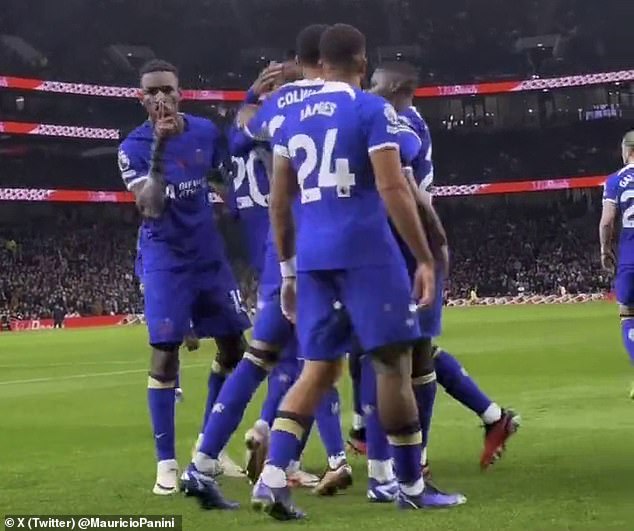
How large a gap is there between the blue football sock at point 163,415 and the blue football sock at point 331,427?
30.2 inches

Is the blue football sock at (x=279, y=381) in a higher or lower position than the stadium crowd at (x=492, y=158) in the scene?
lower

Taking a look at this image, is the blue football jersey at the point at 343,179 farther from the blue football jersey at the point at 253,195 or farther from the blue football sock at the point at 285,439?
the blue football jersey at the point at 253,195

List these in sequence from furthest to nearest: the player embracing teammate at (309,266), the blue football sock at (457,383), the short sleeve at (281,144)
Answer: the blue football sock at (457,383)
the short sleeve at (281,144)
the player embracing teammate at (309,266)

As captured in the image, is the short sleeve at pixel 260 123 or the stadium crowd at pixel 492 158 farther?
the stadium crowd at pixel 492 158

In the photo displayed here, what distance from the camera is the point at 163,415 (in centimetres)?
610

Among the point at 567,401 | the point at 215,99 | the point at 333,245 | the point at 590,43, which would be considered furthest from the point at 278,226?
the point at 590,43

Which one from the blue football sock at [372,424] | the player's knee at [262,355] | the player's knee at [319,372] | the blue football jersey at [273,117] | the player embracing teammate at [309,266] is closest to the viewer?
the player embracing teammate at [309,266]

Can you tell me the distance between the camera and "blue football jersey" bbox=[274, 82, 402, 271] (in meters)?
4.96

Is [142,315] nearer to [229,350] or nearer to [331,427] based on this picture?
[229,350]

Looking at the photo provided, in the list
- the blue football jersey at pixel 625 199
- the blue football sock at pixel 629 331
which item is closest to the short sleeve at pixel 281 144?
the blue football jersey at pixel 625 199

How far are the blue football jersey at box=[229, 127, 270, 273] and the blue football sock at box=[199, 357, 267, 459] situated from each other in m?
0.68

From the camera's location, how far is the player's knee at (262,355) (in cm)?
575

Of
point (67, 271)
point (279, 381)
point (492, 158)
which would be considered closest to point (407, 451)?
point (279, 381)

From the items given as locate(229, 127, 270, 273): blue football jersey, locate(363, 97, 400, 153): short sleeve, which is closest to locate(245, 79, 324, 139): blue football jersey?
locate(229, 127, 270, 273): blue football jersey
